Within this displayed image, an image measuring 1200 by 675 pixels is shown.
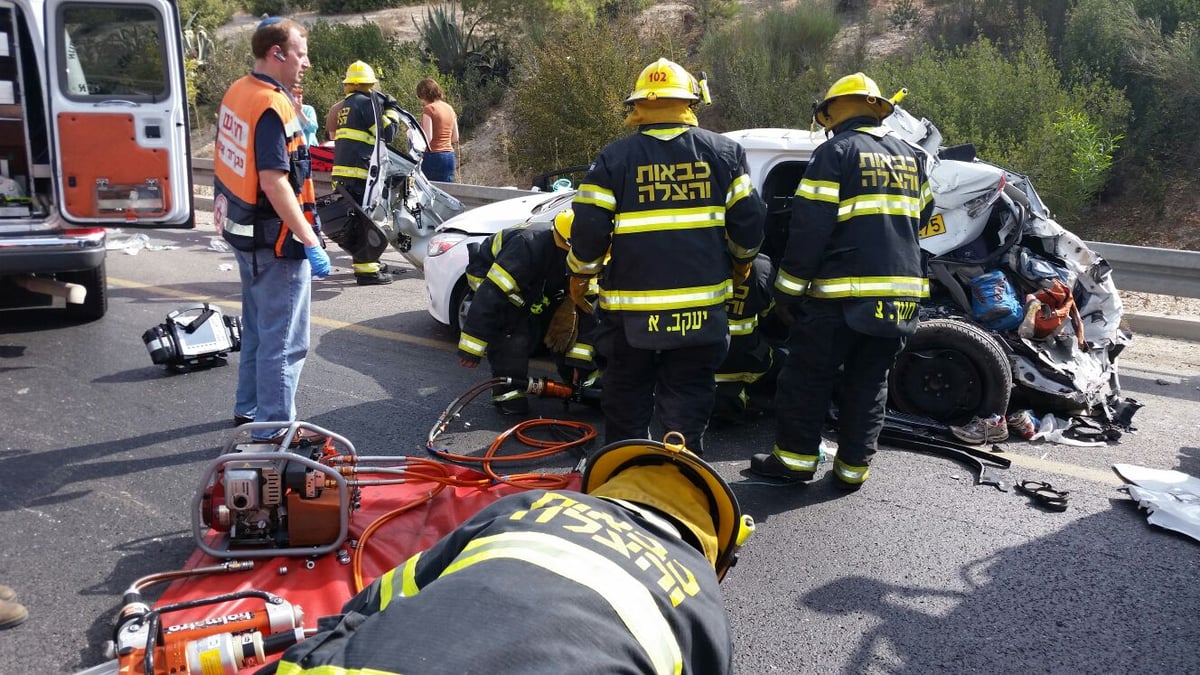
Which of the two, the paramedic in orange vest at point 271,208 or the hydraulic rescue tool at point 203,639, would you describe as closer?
the hydraulic rescue tool at point 203,639

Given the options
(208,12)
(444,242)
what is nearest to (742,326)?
(444,242)

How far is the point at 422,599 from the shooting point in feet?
4.81

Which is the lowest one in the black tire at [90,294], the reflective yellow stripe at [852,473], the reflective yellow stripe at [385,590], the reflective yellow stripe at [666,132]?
the black tire at [90,294]

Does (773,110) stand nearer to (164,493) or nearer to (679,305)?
(679,305)

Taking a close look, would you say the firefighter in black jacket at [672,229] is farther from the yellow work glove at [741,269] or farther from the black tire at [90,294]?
the black tire at [90,294]

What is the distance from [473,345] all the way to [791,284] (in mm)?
1817

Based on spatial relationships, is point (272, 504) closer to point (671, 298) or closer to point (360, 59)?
point (671, 298)

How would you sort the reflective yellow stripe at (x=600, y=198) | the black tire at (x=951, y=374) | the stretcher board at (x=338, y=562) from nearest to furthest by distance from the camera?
the stretcher board at (x=338, y=562), the reflective yellow stripe at (x=600, y=198), the black tire at (x=951, y=374)

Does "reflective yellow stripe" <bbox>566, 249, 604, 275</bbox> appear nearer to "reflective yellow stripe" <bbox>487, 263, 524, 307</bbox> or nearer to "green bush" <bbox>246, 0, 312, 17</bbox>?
"reflective yellow stripe" <bbox>487, 263, 524, 307</bbox>

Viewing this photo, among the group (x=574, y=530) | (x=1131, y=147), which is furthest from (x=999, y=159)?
(x=574, y=530)

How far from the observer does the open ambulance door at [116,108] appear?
5828 millimetres

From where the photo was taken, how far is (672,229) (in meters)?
3.86

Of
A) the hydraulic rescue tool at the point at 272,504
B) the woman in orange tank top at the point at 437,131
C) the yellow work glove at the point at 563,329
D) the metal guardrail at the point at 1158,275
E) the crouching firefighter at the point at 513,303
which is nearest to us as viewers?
the hydraulic rescue tool at the point at 272,504

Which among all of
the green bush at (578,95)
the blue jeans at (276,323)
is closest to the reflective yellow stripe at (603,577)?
the blue jeans at (276,323)
